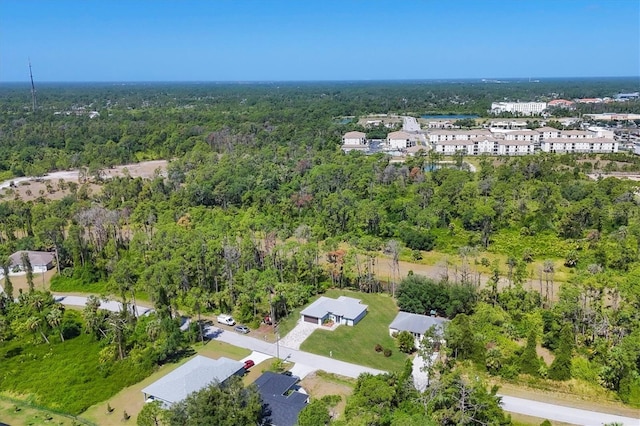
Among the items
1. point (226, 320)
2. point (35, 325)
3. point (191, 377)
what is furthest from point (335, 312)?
point (35, 325)

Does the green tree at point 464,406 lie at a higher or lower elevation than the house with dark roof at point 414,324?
higher

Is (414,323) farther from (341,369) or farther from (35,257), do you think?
(35,257)

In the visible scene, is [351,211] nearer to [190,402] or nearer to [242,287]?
[242,287]

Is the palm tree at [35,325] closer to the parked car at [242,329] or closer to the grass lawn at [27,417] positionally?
the grass lawn at [27,417]

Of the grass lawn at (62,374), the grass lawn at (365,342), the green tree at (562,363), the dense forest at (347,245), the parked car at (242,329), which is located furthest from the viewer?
the parked car at (242,329)

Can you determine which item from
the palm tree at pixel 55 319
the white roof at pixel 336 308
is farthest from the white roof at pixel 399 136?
the palm tree at pixel 55 319

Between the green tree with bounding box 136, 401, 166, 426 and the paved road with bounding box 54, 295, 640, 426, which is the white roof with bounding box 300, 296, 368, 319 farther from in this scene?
the green tree with bounding box 136, 401, 166, 426

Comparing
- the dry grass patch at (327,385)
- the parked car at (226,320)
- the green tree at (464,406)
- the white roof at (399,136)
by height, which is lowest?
the dry grass patch at (327,385)
